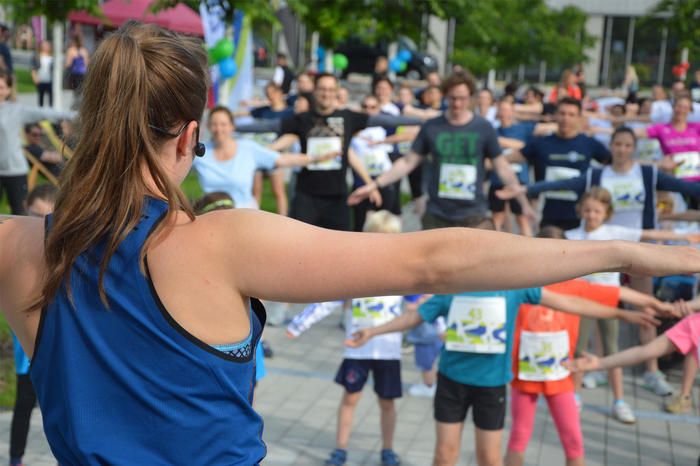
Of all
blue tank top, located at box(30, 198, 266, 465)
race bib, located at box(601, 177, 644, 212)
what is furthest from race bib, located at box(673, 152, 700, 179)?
blue tank top, located at box(30, 198, 266, 465)

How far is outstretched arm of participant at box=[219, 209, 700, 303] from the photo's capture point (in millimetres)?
1471

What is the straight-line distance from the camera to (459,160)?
Answer: 764 centimetres

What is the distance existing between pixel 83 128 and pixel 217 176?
558 centimetres

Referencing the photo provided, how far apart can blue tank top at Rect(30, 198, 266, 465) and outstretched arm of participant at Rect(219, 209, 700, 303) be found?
0.14 m

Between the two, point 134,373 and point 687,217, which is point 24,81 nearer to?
point 687,217

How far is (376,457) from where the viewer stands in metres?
5.34

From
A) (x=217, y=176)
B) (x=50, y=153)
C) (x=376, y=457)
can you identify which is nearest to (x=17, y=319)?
(x=376, y=457)

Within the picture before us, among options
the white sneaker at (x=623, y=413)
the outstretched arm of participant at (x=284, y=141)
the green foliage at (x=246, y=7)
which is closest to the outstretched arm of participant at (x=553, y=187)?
the white sneaker at (x=623, y=413)

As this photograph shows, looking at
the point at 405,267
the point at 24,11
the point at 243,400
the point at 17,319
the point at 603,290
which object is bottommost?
the point at 603,290

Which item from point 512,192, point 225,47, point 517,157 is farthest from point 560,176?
point 225,47

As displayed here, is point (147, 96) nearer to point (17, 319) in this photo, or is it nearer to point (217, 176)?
point (17, 319)

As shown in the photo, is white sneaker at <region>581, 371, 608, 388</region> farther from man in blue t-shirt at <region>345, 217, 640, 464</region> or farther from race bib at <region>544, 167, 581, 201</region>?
man in blue t-shirt at <region>345, 217, 640, 464</region>

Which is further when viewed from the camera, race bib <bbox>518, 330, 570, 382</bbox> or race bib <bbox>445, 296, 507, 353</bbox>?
race bib <bbox>518, 330, 570, 382</bbox>

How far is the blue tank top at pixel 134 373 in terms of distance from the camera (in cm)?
147
